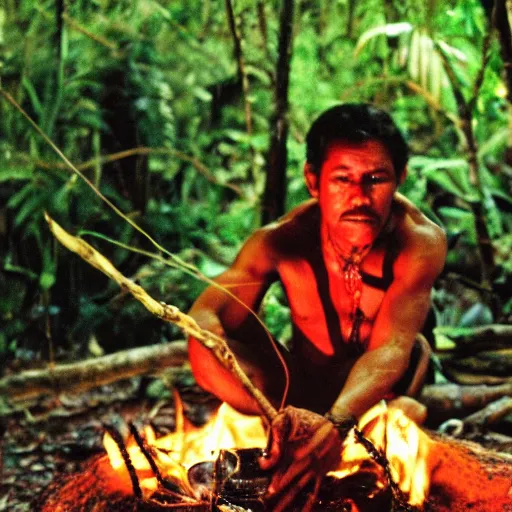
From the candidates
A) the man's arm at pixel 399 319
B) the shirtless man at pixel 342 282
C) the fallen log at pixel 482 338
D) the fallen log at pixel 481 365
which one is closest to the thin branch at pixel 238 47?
the shirtless man at pixel 342 282

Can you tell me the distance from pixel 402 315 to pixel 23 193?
384 cm

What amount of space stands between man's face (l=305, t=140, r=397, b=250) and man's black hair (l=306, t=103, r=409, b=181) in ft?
0.12

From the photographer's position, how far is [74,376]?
3.77 metres

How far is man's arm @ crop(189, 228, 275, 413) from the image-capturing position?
9.08 ft

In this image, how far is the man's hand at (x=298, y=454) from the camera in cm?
194

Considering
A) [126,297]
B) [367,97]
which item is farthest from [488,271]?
[126,297]

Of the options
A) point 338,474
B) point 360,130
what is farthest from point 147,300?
point 360,130

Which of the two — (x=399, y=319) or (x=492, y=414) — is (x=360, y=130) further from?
(x=492, y=414)

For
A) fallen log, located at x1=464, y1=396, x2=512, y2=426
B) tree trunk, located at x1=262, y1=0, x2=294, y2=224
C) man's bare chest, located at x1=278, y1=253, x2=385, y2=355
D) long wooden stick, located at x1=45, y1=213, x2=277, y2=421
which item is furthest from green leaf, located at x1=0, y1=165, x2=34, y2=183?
fallen log, located at x1=464, y1=396, x2=512, y2=426

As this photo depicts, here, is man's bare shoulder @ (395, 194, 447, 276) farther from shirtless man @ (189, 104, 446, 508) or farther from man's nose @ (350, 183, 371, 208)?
man's nose @ (350, 183, 371, 208)

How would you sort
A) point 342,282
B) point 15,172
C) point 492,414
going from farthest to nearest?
1. point 15,172
2. point 492,414
3. point 342,282

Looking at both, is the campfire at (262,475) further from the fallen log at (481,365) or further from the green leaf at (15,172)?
the green leaf at (15,172)

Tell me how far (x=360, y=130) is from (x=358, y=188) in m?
0.28

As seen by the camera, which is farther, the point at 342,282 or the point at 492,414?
the point at 492,414
